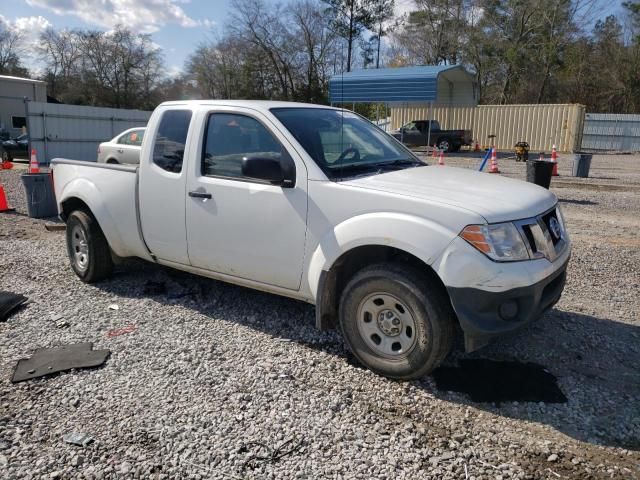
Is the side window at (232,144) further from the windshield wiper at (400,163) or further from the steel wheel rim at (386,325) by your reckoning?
the steel wheel rim at (386,325)

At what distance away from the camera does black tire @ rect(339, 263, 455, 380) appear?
3459 mm

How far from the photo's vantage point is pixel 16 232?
8.53 metres

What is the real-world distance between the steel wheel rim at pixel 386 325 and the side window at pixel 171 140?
213cm

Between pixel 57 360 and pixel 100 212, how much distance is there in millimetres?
1823

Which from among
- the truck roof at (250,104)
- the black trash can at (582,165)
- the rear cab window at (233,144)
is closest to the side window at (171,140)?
the truck roof at (250,104)

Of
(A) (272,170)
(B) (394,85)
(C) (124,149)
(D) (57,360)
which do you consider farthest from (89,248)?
(B) (394,85)

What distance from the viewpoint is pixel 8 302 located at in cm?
517

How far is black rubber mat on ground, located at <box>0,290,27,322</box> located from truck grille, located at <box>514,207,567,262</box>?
4519mm

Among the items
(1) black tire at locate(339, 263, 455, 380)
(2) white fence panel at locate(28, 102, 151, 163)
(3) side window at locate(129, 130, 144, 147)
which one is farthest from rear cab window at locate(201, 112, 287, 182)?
(2) white fence panel at locate(28, 102, 151, 163)

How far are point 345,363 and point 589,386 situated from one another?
5.55ft

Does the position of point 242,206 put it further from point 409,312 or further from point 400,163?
point 409,312

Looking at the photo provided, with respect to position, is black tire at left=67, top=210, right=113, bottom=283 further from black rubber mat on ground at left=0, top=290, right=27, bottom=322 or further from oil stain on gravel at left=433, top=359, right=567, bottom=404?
oil stain on gravel at left=433, top=359, right=567, bottom=404

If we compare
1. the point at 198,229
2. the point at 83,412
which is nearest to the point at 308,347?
the point at 198,229

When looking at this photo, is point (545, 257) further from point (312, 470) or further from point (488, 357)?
point (312, 470)
